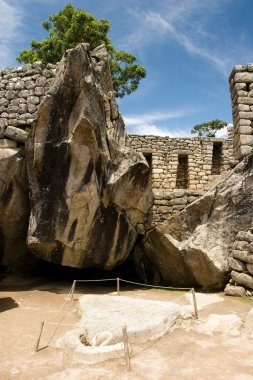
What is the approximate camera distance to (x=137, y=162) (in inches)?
334

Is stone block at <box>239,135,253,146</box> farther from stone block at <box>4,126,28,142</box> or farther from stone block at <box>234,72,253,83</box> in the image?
stone block at <box>4,126,28,142</box>

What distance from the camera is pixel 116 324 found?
4.73m

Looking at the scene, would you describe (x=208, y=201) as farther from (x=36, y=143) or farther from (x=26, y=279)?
(x=26, y=279)

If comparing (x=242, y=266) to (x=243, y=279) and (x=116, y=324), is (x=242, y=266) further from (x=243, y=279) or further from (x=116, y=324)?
(x=116, y=324)

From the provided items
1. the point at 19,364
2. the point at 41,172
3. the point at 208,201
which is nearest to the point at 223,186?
the point at 208,201

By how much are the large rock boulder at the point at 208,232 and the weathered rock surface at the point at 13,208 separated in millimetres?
3967

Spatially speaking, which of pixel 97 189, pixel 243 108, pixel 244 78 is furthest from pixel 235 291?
pixel 244 78

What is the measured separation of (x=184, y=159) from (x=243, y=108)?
19.4 ft

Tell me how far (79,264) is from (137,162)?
3.27 m

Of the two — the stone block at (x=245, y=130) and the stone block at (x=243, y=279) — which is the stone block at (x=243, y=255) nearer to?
the stone block at (x=243, y=279)

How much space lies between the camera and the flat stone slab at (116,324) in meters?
4.18

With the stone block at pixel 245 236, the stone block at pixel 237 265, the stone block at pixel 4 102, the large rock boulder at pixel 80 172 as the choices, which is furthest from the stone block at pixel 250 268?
the stone block at pixel 4 102

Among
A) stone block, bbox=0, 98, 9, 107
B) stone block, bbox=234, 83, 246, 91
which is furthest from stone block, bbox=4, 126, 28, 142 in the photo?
stone block, bbox=234, 83, 246, 91

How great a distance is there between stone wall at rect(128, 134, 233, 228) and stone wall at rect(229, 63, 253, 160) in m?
5.04
